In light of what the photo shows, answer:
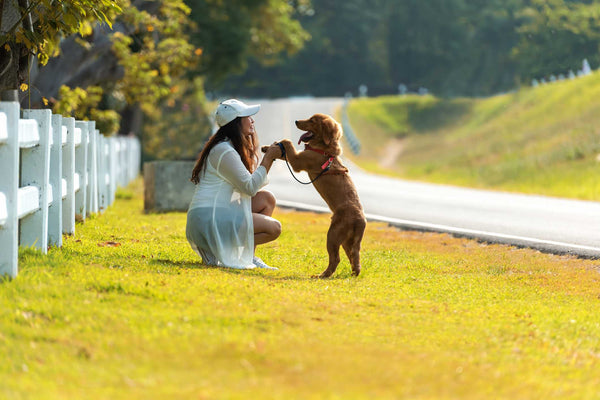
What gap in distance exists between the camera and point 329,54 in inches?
3455

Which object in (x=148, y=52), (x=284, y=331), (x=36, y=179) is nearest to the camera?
(x=284, y=331)

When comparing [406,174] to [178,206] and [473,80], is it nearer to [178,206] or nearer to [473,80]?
[178,206]

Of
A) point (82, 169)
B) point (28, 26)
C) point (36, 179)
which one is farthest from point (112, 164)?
point (36, 179)

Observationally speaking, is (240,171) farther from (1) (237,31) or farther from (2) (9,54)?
(1) (237,31)

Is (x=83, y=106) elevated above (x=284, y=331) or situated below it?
above

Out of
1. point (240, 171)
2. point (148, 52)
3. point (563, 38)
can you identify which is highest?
point (563, 38)

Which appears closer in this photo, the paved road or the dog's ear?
the dog's ear

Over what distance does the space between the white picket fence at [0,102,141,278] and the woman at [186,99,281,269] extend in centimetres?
133

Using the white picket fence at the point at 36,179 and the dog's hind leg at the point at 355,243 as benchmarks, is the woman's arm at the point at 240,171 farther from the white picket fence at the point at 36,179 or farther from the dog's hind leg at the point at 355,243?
the white picket fence at the point at 36,179

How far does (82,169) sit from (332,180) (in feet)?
14.8

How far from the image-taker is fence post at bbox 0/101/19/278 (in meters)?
6.35

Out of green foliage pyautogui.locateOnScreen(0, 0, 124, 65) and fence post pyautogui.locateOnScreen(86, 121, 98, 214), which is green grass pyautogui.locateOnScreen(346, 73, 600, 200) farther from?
green foliage pyautogui.locateOnScreen(0, 0, 124, 65)

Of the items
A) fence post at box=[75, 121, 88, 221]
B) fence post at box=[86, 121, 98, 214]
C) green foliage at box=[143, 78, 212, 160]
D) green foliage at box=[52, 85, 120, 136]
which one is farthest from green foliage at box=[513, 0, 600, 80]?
fence post at box=[75, 121, 88, 221]

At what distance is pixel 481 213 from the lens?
1569cm
